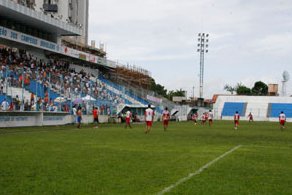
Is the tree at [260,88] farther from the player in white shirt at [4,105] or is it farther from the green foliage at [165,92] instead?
the player in white shirt at [4,105]

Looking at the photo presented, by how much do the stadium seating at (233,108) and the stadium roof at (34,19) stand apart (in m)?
48.1

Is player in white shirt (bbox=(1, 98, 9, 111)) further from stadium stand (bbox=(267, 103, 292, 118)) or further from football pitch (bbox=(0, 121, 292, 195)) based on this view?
stadium stand (bbox=(267, 103, 292, 118))

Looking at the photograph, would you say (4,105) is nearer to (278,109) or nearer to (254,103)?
(278,109)

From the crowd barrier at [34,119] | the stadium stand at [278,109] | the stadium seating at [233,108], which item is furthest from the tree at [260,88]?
the crowd barrier at [34,119]

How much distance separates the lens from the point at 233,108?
104688mm

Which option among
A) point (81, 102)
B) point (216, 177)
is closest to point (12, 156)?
point (216, 177)

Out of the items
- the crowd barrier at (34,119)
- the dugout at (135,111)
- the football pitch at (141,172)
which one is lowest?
the football pitch at (141,172)

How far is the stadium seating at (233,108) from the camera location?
10312 cm

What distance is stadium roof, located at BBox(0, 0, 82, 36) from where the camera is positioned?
49.1 metres

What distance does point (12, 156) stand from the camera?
15102mm

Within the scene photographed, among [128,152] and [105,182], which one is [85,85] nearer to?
[128,152]

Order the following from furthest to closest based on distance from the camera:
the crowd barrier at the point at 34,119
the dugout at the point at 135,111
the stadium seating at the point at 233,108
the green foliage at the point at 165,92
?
the green foliage at the point at 165,92, the stadium seating at the point at 233,108, the dugout at the point at 135,111, the crowd barrier at the point at 34,119

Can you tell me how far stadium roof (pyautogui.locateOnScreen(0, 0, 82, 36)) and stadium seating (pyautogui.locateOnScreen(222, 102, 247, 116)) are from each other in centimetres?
4809

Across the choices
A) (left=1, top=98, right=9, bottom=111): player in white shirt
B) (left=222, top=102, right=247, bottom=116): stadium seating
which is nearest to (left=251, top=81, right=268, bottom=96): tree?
(left=222, top=102, right=247, bottom=116): stadium seating
